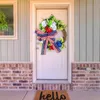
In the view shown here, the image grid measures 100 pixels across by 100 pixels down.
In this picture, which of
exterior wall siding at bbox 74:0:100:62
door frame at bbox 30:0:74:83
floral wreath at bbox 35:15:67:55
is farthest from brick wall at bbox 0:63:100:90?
floral wreath at bbox 35:15:67:55

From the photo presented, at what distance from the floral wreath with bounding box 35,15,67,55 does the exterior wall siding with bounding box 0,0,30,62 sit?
1.36ft

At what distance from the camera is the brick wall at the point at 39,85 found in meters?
6.73

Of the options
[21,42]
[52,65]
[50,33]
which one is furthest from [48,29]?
[52,65]

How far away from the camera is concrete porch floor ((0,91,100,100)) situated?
19.3 feet

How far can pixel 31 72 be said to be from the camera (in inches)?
267

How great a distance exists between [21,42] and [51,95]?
1.87m

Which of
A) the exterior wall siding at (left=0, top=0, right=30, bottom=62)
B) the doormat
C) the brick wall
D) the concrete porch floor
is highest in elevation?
the exterior wall siding at (left=0, top=0, right=30, bottom=62)

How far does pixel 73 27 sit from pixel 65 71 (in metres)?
1.43

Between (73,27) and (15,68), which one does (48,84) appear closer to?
(15,68)

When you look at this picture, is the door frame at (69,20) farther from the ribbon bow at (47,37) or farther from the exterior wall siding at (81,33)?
the ribbon bow at (47,37)

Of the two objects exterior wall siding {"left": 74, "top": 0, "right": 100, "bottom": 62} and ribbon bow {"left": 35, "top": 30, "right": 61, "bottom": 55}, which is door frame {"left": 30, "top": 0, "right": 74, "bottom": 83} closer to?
exterior wall siding {"left": 74, "top": 0, "right": 100, "bottom": 62}

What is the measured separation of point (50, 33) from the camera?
7.01m

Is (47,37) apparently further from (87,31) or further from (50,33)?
(87,31)

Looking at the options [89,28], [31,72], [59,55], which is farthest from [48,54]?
[89,28]
